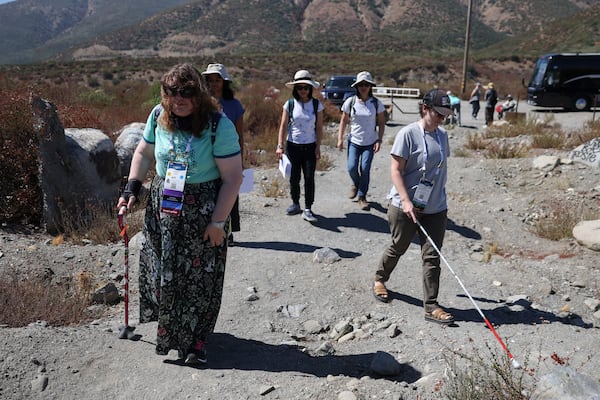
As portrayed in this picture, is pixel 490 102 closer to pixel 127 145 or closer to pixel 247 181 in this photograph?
pixel 127 145

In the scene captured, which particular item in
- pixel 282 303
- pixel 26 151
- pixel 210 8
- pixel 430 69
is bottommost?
pixel 282 303

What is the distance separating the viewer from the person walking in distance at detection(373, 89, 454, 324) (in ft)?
12.3

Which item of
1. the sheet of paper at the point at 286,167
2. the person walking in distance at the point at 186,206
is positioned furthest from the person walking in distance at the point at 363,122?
the person walking in distance at the point at 186,206

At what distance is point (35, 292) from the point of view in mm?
4109

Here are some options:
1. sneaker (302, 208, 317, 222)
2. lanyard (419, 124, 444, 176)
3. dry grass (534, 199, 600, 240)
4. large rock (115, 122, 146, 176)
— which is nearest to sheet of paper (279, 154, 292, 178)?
sneaker (302, 208, 317, 222)

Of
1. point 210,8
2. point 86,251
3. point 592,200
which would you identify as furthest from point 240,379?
point 210,8

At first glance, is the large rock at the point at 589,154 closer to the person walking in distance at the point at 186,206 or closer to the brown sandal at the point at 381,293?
the brown sandal at the point at 381,293

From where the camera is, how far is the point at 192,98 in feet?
9.55

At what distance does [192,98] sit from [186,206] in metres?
0.61

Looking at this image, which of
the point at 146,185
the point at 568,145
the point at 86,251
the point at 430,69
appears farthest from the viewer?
the point at 430,69

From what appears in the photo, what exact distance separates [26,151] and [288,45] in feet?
292

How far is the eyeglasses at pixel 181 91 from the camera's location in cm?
287

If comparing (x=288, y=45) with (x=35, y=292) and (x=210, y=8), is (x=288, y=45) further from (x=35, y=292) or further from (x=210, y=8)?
(x=35, y=292)

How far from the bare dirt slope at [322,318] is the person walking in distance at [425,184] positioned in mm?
367
